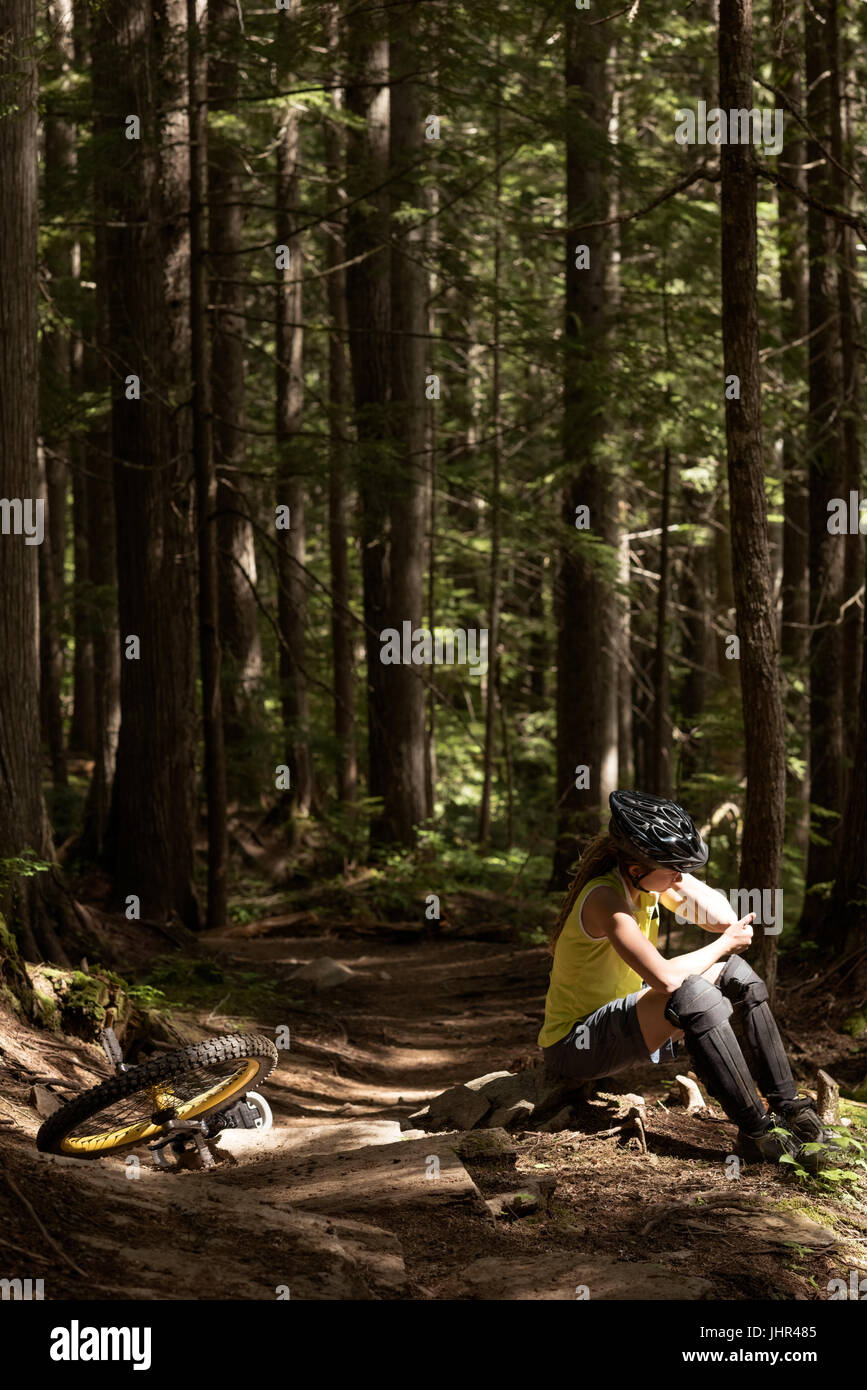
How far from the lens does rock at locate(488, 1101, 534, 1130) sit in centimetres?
574

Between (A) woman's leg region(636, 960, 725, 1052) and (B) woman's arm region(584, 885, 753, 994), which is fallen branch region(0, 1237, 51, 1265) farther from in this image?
(A) woman's leg region(636, 960, 725, 1052)

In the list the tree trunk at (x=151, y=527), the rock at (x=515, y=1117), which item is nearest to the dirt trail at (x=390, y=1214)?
the rock at (x=515, y=1117)

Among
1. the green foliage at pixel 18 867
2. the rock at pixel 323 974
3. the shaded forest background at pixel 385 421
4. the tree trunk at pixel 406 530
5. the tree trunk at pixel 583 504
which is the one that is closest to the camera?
the green foliage at pixel 18 867

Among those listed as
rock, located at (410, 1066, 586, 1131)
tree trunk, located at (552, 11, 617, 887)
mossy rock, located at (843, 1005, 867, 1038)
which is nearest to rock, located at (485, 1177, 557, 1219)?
rock, located at (410, 1066, 586, 1131)

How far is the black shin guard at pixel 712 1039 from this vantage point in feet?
15.5

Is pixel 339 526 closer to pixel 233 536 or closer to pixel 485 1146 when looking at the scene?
pixel 233 536

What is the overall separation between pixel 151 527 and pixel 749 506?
6336 mm

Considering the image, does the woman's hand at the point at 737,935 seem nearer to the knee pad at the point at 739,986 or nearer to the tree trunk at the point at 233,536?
the knee pad at the point at 739,986

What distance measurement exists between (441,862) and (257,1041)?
10.5 m

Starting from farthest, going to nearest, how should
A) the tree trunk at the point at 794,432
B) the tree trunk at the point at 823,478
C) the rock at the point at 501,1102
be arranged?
the tree trunk at the point at 794,432 < the tree trunk at the point at 823,478 < the rock at the point at 501,1102

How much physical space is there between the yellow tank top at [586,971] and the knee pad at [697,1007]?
45cm

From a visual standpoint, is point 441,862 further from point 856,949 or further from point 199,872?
point 856,949

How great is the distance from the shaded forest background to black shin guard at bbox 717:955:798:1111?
5.98ft
